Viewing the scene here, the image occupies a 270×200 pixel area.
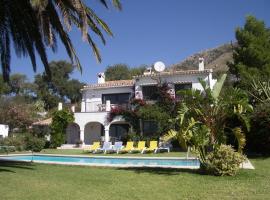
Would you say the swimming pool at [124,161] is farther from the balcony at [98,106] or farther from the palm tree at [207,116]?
the balcony at [98,106]

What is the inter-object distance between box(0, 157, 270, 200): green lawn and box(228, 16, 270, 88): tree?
17346mm

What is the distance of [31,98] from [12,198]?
64124 mm

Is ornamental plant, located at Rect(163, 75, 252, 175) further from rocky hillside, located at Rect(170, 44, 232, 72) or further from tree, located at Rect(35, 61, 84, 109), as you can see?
rocky hillside, located at Rect(170, 44, 232, 72)

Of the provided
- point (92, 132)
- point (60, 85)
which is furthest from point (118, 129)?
point (60, 85)

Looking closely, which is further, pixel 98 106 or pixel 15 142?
pixel 98 106

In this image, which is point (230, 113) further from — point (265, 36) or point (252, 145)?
point (265, 36)

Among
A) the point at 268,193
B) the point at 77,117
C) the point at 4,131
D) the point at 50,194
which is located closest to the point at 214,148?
the point at 268,193

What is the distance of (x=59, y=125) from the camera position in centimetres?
3500

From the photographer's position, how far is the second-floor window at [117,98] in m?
35.8

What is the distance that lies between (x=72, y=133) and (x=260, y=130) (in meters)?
24.7

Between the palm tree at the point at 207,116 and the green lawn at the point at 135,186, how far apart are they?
129 centimetres

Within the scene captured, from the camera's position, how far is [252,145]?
70.9 feet

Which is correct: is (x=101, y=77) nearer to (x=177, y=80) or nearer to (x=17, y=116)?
(x=17, y=116)

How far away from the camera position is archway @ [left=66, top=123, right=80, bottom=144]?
39381 mm
